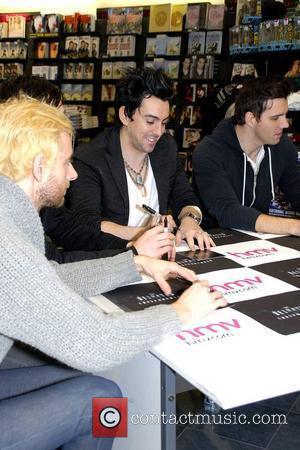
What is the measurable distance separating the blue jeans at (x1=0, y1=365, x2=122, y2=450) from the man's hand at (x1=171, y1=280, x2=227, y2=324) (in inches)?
10.1

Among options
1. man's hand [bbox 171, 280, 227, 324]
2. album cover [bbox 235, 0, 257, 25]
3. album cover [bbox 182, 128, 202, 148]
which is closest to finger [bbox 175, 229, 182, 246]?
man's hand [bbox 171, 280, 227, 324]

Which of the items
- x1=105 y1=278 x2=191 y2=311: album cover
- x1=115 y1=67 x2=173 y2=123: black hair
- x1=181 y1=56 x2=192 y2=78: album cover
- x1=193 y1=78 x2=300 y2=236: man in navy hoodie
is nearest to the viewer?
x1=105 y1=278 x2=191 y2=311: album cover

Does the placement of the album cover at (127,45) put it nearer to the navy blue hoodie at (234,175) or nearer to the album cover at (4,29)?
the album cover at (4,29)

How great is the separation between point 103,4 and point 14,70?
1.57 m

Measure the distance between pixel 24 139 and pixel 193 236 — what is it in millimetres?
869

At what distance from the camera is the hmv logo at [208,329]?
1202 millimetres

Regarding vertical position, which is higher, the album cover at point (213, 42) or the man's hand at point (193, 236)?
the album cover at point (213, 42)

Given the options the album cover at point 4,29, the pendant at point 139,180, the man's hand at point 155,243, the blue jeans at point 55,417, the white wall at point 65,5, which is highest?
the white wall at point 65,5

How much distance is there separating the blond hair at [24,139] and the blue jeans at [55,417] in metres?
0.51

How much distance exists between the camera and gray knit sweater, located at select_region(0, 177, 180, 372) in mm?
1015

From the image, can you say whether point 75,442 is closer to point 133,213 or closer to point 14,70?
point 133,213

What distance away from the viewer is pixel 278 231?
2.07 m

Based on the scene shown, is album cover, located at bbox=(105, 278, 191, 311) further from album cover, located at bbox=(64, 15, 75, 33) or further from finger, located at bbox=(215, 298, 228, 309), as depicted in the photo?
album cover, located at bbox=(64, 15, 75, 33)

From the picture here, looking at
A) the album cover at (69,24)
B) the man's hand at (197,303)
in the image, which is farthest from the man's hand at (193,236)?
the album cover at (69,24)
